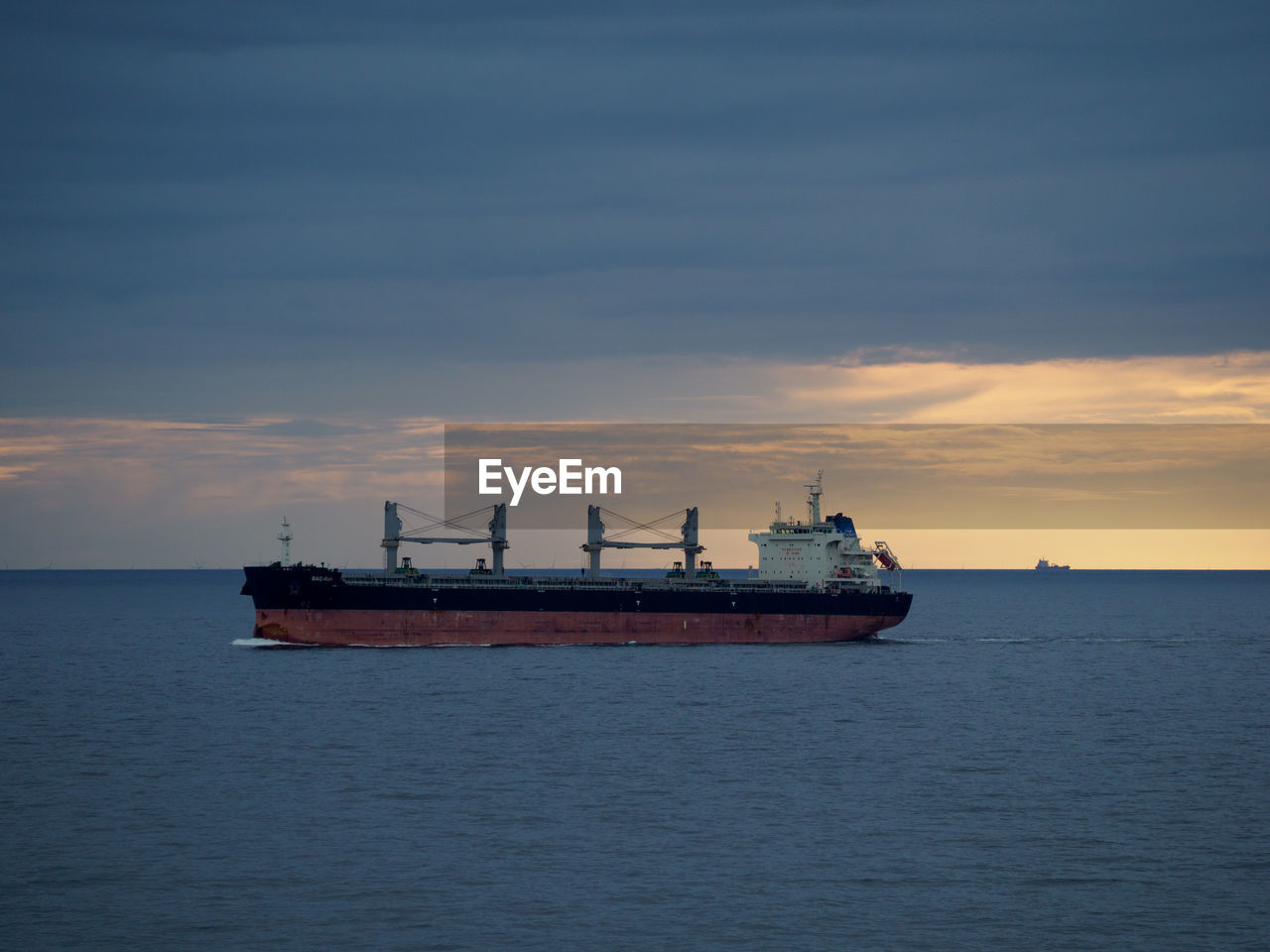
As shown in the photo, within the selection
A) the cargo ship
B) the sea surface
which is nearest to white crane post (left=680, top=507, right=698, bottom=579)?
the cargo ship

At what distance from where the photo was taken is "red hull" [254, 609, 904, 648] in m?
80.7

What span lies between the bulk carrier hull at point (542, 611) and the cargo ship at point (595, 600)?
0.24 feet

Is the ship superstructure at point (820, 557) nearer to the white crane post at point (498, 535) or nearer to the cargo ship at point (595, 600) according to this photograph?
the cargo ship at point (595, 600)

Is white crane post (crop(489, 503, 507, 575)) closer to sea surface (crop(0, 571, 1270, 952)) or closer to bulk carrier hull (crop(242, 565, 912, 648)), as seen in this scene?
bulk carrier hull (crop(242, 565, 912, 648))

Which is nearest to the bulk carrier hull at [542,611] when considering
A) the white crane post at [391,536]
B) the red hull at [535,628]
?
the red hull at [535,628]

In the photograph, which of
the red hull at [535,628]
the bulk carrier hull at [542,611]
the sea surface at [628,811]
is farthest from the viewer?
the red hull at [535,628]

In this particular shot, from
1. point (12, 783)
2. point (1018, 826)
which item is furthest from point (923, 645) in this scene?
point (12, 783)

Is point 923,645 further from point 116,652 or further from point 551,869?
point 551,869

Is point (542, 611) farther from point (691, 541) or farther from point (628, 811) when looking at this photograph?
point (628, 811)

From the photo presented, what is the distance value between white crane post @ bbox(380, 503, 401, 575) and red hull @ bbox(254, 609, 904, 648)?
272 inches

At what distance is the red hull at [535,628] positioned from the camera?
80688 millimetres

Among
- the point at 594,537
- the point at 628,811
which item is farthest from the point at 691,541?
the point at 628,811

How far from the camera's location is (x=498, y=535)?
9025 cm

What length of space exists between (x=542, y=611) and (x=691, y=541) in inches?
629
